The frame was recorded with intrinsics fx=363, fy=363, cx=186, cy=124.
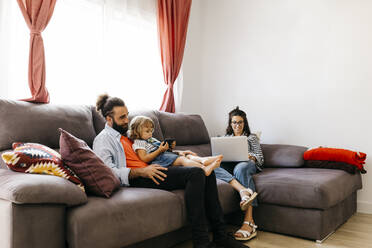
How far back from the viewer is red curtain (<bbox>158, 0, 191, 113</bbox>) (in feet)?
12.7

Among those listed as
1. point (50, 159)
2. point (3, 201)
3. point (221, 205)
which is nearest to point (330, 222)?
point (221, 205)

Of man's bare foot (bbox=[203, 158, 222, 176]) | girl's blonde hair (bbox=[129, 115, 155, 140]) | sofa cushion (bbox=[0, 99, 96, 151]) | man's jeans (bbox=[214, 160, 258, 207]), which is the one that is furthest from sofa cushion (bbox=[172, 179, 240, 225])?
sofa cushion (bbox=[0, 99, 96, 151])

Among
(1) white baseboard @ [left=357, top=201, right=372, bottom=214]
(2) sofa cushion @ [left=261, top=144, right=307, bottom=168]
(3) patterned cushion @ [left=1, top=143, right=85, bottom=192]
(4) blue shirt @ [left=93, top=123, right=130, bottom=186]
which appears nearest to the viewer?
(3) patterned cushion @ [left=1, top=143, right=85, bottom=192]

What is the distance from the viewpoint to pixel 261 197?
2799mm

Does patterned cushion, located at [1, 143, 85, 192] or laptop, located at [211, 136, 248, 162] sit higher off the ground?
patterned cushion, located at [1, 143, 85, 192]

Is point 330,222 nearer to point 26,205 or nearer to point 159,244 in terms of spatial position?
point 159,244

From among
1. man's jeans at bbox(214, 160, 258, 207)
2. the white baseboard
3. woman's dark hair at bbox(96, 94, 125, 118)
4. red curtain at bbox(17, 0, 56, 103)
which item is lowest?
Result: the white baseboard

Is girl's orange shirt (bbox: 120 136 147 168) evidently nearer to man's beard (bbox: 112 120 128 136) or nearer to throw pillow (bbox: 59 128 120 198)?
man's beard (bbox: 112 120 128 136)

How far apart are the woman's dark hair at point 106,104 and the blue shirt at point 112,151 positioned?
0.33 ft

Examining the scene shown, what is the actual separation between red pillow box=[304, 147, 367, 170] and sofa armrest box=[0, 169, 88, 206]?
7.00ft

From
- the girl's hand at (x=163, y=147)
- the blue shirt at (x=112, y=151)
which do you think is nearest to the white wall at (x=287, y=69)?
the girl's hand at (x=163, y=147)

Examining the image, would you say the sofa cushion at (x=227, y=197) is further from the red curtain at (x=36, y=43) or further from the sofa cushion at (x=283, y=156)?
the red curtain at (x=36, y=43)

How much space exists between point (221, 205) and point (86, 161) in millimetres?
1063

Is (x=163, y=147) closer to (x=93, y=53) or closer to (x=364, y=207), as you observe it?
(x=93, y=53)
